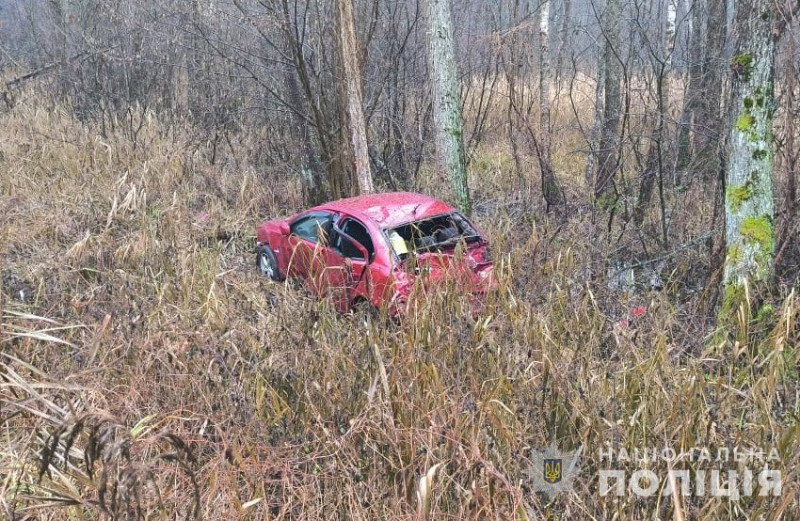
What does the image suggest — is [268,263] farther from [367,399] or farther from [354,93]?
[367,399]

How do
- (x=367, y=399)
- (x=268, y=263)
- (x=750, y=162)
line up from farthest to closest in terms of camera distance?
1. (x=268, y=263)
2. (x=750, y=162)
3. (x=367, y=399)

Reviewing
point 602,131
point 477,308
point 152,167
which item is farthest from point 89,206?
point 602,131

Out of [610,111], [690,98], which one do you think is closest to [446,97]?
[610,111]

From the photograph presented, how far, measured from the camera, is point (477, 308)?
15.8 ft

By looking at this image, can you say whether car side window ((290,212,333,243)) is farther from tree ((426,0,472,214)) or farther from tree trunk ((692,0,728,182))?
tree trunk ((692,0,728,182))

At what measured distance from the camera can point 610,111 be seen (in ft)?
32.6

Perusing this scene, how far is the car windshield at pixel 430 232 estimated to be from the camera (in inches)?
237

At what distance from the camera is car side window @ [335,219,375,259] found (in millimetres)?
6250

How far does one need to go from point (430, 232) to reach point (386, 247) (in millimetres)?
538

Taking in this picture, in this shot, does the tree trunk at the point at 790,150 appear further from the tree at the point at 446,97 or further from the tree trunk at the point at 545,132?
the tree at the point at 446,97

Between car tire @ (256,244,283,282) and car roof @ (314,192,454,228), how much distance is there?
1271 millimetres

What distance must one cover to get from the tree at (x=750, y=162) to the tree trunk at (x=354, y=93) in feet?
16.0

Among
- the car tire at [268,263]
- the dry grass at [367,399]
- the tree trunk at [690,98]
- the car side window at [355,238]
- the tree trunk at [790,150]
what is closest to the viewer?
the dry grass at [367,399]

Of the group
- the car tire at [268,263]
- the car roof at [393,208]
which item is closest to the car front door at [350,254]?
the car roof at [393,208]
